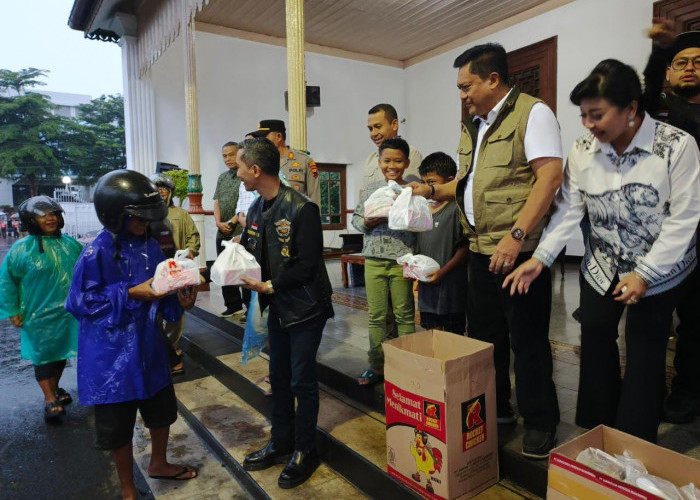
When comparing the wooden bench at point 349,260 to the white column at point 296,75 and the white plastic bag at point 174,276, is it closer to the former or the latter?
the white column at point 296,75

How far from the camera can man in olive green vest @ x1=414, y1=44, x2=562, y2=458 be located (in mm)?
1649

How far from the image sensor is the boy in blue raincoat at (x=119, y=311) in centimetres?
185

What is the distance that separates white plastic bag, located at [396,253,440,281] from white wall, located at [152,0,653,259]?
605 cm

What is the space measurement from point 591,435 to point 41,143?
22092 millimetres

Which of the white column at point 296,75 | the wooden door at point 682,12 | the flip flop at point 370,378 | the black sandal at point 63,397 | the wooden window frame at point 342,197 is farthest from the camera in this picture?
the wooden window frame at point 342,197

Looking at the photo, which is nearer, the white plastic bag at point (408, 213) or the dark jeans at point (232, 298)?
the white plastic bag at point (408, 213)

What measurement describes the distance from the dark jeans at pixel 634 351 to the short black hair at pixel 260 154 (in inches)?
53.9

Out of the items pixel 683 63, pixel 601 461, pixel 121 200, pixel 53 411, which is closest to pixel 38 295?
pixel 53 411

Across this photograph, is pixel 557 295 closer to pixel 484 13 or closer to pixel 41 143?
pixel 484 13

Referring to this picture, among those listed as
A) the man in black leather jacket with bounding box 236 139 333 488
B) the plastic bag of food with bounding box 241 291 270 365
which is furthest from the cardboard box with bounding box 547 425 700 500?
the plastic bag of food with bounding box 241 291 270 365

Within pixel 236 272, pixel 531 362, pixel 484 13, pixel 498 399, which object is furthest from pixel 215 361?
pixel 484 13

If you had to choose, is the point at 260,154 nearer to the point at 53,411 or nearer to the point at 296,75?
the point at 296,75

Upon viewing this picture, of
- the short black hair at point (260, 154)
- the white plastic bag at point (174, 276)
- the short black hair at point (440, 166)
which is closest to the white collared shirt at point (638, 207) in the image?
the short black hair at point (440, 166)

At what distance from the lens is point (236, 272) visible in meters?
1.84
